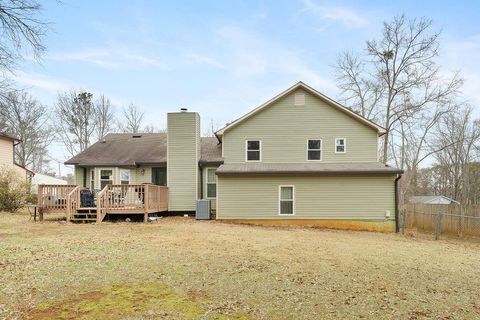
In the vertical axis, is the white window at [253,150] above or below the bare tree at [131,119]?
below

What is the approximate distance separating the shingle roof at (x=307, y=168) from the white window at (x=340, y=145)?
27.6 inches

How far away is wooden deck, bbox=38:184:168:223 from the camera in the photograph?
15.2m

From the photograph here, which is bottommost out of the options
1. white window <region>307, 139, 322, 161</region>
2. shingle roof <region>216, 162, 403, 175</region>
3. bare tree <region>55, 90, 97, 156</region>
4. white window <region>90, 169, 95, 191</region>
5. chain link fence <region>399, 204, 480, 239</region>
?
chain link fence <region>399, 204, 480, 239</region>

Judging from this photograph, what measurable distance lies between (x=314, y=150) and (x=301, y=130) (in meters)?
1.16

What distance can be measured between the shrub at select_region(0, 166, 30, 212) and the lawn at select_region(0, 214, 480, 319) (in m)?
8.11

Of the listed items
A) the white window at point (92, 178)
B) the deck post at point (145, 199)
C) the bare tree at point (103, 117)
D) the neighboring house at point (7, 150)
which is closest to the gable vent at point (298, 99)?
the deck post at point (145, 199)

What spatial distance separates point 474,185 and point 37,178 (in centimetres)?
5014

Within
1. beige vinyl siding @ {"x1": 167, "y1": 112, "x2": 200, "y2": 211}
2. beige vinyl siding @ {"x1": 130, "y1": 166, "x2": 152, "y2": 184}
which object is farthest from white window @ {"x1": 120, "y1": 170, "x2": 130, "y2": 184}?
beige vinyl siding @ {"x1": 167, "y1": 112, "x2": 200, "y2": 211}

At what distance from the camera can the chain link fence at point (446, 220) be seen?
642 inches

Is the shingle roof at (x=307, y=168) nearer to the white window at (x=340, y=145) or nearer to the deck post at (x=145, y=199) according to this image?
the white window at (x=340, y=145)

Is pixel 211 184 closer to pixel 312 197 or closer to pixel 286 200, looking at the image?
pixel 286 200

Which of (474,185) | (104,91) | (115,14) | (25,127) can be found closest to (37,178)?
(25,127)

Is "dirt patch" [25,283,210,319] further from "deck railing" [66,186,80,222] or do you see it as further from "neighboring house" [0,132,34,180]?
"neighboring house" [0,132,34,180]

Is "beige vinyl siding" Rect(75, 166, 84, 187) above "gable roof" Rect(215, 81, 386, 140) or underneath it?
underneath
